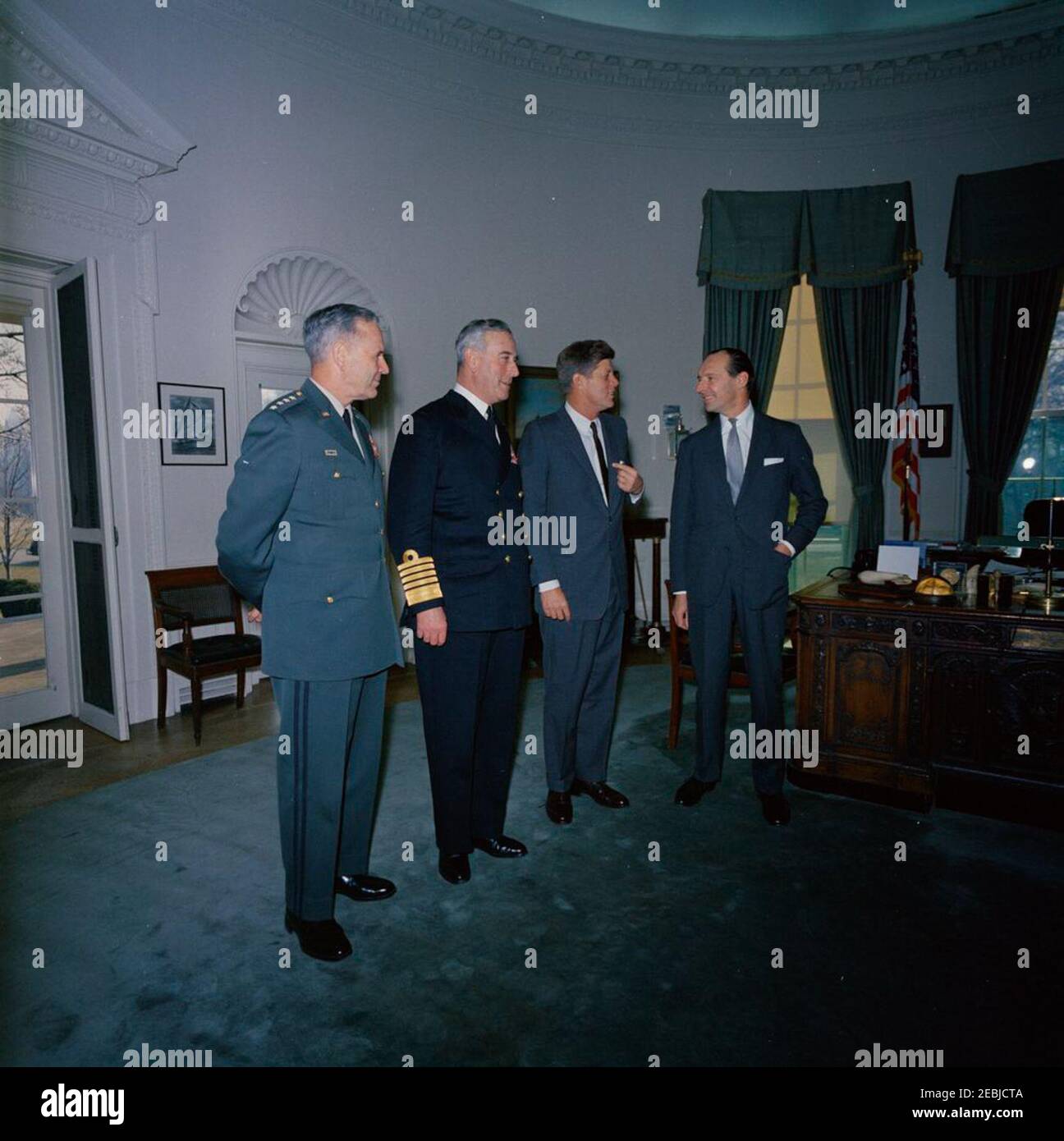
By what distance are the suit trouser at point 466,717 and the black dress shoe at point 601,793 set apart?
595 millimetres

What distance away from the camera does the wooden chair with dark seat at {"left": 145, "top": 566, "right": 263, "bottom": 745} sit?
4160mm

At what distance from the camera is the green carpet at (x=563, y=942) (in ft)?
6.22

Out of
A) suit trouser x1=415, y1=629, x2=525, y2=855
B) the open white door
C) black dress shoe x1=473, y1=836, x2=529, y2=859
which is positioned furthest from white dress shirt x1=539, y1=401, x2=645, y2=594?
the open white door

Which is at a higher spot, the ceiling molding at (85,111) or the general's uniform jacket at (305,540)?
the ceiling molding at (85,111)

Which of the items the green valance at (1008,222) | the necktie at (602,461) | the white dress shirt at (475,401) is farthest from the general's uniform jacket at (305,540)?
the green valance at (1008,222)

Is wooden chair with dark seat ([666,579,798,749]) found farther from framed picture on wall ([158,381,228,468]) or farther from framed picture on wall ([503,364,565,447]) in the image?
framed picture on wall ([158,381,228,468])

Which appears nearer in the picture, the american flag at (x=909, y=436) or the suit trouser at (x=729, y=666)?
the suit trouser at (x=729, y=666)

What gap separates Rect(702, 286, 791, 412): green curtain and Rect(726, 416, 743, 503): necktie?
339 centimetres

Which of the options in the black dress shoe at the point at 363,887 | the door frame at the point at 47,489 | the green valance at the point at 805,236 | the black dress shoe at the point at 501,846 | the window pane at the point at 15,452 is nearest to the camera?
the black dress shoe at the point at 363,887

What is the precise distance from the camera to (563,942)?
2.29 meters

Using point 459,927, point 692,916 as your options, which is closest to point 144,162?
point 459,927

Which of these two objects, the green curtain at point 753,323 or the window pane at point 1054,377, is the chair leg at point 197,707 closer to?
the green curtain at point 753,323

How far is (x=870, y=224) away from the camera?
610 cm
